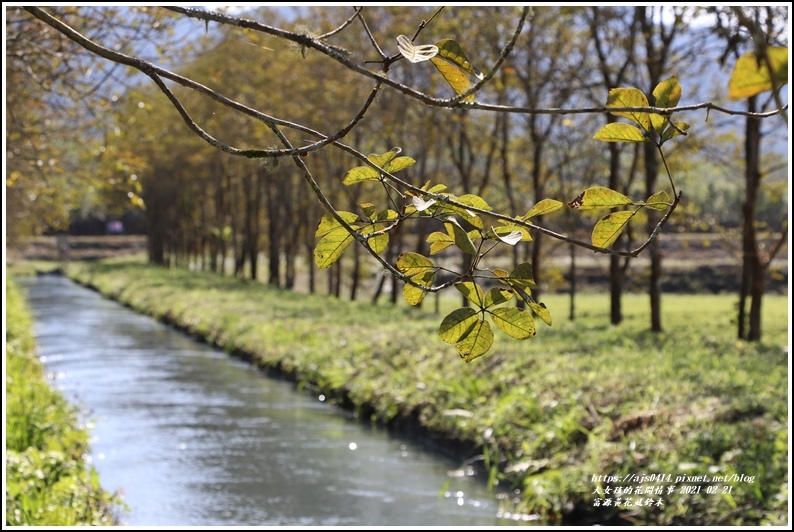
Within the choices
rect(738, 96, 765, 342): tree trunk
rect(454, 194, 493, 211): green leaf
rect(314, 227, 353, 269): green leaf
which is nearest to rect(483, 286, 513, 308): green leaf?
rect(454, 194, 493, 211): green leaf

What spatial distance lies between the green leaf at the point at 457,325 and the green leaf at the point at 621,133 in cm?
28

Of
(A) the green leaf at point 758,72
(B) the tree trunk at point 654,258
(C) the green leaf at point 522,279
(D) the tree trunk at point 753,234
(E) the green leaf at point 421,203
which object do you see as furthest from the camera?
(B) the tree trunk at point 654,258

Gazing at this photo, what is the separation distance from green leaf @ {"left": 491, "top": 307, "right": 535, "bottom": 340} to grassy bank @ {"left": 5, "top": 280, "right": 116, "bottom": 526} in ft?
17.3

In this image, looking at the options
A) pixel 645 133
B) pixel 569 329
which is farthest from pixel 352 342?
pixel 645 133

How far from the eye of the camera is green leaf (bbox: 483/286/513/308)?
123cm

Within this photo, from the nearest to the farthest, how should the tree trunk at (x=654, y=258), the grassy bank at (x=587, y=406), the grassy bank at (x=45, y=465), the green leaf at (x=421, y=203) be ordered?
1. the green leaf at (x=421, y=203)
2. the grassy bank at (x=45, y=465)
3. the grassy bank at (x=587, y=406)
4. the tree trunk at (x=654, y=258)

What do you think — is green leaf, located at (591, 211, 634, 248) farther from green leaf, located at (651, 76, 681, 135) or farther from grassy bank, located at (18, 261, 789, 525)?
grassy bank, located at (18, 261, 789, 525)

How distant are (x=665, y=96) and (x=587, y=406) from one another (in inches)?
310

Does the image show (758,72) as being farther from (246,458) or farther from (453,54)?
(246,458)

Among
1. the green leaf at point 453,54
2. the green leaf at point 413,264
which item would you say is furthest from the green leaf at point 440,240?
the green leaf at point 453,54

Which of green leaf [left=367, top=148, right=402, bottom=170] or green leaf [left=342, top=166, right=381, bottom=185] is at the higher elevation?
green leaf [left=367, top=148, right=402, bottom=170]

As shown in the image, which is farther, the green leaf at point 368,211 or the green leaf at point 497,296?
the green leaf at point 368,211

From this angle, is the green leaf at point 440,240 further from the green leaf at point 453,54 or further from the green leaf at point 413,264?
the green leaf at point 453,54

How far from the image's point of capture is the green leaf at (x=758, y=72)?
A: 27.3 inches
